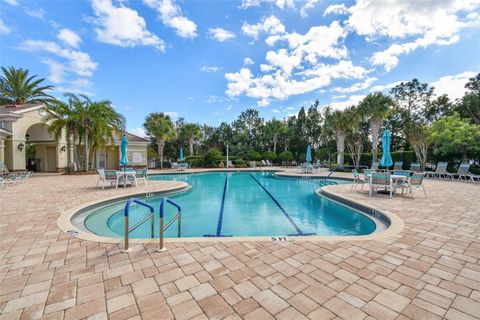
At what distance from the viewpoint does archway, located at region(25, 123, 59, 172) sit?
18.0 metres

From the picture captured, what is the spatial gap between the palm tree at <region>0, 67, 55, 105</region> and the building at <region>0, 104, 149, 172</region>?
4.31 meters

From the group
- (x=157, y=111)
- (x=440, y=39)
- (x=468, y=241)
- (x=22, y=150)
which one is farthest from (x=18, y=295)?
(x=157, y=111)

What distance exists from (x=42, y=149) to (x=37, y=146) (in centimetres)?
54

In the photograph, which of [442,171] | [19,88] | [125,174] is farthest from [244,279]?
[19,88]

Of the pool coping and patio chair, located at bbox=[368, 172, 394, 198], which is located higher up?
patio chair, located at bbox=[368, 172, 394, 198]

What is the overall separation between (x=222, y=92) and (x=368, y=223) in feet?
80.4

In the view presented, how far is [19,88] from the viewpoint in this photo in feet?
67.6

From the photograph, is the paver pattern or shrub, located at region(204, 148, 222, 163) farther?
shrub, located at region(204, 148, 222, 163)

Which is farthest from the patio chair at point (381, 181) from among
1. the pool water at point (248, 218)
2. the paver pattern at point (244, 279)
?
the paver pattern at point (244, 279)

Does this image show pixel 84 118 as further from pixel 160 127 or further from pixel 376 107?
pixel 376 107

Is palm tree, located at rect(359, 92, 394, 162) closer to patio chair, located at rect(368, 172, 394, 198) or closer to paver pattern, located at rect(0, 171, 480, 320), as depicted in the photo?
patio chair, located at rect(368, 172, 394, 198)

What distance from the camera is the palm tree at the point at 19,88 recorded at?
Answer: 2016 cm

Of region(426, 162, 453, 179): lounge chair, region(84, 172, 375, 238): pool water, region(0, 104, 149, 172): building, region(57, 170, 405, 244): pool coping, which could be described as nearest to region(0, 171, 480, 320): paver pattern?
region(57, 170, 405, 244): pool coping

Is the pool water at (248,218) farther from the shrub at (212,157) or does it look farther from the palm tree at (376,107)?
the shrub at (212,157)
